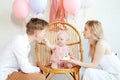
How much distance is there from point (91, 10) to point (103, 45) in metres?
0.72

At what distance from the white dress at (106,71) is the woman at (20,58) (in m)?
0.46

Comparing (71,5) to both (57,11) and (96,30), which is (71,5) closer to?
(57,11)

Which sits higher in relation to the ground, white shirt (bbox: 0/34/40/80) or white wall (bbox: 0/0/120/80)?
white wall (bbox: 0/0/120/80)

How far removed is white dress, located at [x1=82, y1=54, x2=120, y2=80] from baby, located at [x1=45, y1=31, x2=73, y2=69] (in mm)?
271

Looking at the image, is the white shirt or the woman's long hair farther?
the woman's long hair

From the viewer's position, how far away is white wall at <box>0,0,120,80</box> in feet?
9.25

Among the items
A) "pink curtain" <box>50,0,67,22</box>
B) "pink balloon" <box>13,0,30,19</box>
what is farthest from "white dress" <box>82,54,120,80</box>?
"pink balloon" <box>13,0,30,19</box>

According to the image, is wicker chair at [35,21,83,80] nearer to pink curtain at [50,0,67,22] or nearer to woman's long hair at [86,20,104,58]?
pink curtain at [50,0,67,22]

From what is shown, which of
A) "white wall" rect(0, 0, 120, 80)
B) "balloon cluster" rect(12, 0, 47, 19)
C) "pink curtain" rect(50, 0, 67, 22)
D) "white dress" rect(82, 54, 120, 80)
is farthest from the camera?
"white wall" rect(0, 0, 120, 80)

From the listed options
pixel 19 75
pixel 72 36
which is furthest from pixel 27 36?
pixel 72 36

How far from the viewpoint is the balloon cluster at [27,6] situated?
7.86ft

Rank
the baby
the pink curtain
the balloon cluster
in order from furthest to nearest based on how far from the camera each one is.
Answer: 1. the pink curtain
2. the baby
3. the balloon cluster

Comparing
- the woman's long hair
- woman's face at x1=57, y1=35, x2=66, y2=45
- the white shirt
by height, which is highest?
the woman's long hair

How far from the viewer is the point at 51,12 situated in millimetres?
2725
